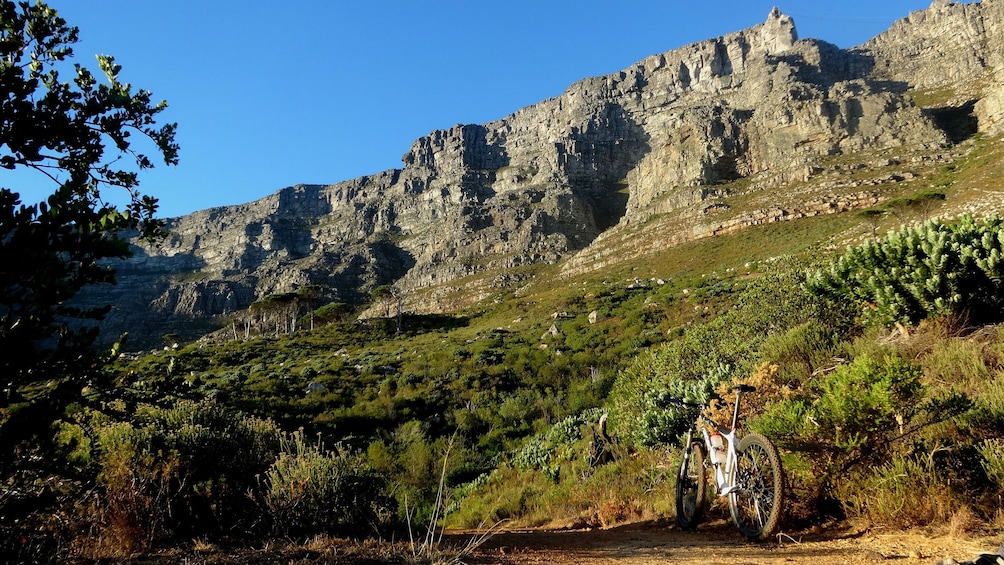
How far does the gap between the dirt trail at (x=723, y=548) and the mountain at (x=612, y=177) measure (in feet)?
198

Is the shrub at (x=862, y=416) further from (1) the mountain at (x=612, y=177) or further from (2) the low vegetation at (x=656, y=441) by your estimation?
(1) the mountain at (x=612, y=177)

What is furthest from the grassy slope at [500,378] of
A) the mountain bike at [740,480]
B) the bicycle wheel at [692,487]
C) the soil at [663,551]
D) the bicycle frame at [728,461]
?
the bicycle frame at [728,461]

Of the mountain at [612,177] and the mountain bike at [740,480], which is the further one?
the mountain at [612,177]

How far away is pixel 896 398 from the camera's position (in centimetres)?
353

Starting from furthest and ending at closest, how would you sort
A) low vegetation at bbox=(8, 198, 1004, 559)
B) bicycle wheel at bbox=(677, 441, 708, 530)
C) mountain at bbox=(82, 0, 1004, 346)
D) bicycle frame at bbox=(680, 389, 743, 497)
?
mountain at bbox=(82, 0, 1004, 346) → bicycle wheel at bbox=(677, 441, 708, 530) → bicycle frame at bbox=(680, 389, 743, 497) → low vegetation at bbox=(8, 198, 1004, 559)

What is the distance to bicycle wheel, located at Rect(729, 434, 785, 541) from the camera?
3.49 m

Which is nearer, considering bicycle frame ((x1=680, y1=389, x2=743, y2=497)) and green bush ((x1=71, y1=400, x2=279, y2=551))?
green bush ((x1=71, y1=400, x2=279, y2=551))

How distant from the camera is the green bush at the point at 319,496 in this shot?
14.0ft

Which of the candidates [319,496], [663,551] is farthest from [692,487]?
[319,496]

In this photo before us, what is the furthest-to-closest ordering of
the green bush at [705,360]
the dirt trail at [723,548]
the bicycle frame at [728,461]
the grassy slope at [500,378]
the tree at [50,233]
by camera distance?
the grassy slope at [500,378] → the green bush at [705,360] → the bicycle frame at [728,461] → the dirt trail at [723,548] → the tree at [50,233]

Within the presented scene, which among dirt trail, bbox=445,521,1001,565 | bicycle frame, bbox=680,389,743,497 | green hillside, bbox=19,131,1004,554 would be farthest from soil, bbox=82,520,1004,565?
bicycle frame, bbox=680,389,743,497

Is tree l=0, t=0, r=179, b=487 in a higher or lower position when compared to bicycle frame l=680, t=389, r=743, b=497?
higher

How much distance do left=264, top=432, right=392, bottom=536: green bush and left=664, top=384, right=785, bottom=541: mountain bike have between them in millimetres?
3144

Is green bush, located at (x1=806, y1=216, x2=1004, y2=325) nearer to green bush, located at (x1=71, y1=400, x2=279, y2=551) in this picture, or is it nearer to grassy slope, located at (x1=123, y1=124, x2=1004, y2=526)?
grassy slope, located at (x1=123, y1=124, x2=1004, y2=526)
